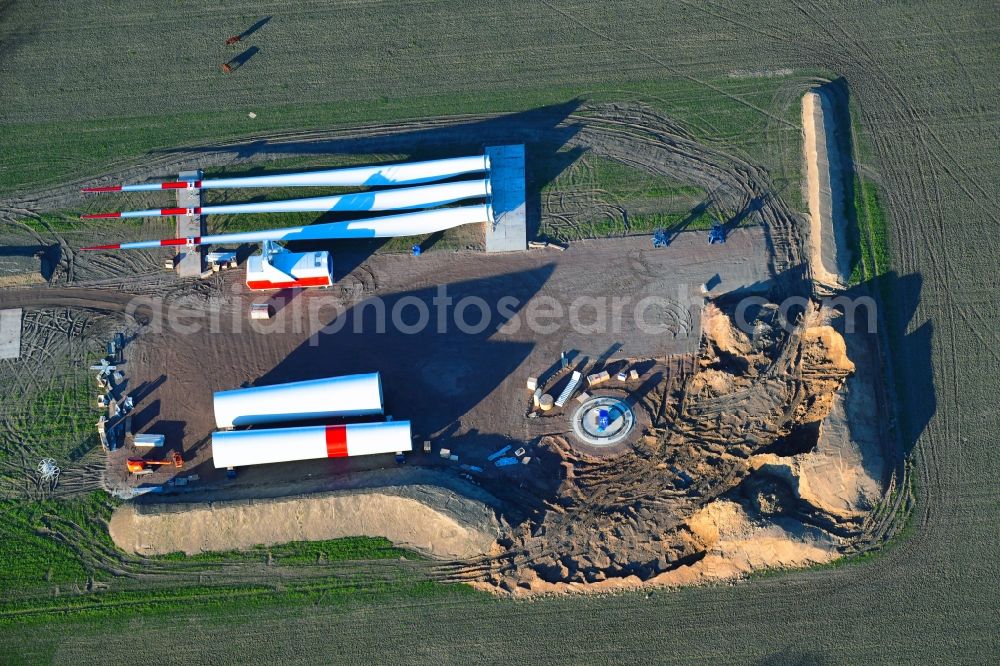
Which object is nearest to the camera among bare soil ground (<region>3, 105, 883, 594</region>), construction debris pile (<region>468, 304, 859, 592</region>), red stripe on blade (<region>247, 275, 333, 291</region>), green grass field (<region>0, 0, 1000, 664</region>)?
green grass field (<region>0, 0, 1000, 664</region>)

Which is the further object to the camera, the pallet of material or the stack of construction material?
the pallet of material

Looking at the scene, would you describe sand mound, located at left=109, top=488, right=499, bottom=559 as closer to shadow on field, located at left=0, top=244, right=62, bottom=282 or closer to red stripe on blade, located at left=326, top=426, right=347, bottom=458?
red stripe on blade, located at left=326, top=426, right=347, bottom=458

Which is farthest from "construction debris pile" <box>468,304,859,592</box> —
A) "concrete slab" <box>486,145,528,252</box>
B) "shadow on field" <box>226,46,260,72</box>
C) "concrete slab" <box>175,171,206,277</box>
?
"shadow on field" <box>226,46,260,72</box>

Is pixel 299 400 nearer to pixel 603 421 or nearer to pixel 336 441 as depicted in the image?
pixel 336 441

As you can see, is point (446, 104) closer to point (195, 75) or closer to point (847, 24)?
point (195, 75)

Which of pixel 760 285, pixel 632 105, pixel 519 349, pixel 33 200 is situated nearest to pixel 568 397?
pixel 519 349

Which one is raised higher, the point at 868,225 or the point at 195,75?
the point at 195,75
